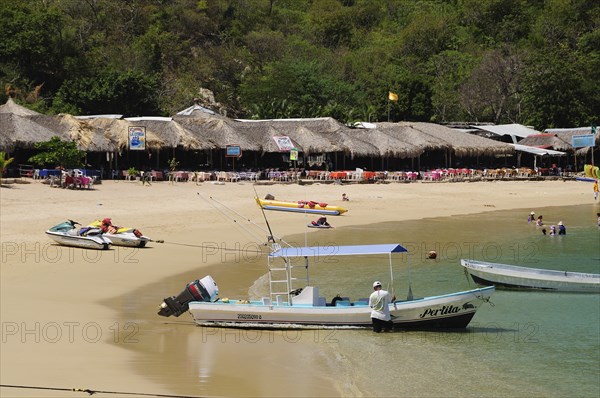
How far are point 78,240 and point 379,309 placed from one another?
9622mm

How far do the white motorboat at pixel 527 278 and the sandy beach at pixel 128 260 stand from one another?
17.9 feet

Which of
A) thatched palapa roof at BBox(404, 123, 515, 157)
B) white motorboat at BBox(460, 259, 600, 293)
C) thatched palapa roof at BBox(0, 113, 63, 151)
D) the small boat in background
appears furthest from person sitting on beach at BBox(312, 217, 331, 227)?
thatched palapa roof at BBox(404, 123, 515, 157)

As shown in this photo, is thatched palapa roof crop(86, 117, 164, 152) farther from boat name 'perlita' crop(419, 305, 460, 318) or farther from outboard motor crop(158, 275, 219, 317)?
boat name 'perlita' crop(419, 305, 460, 318)

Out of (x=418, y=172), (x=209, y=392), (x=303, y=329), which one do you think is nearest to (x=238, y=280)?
(x=303, y=329)

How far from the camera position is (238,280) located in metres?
20.9

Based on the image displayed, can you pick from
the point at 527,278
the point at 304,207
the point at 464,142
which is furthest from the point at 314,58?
the point at 527,278

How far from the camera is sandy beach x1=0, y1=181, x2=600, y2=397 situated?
1278 cm

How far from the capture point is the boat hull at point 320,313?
643 inches

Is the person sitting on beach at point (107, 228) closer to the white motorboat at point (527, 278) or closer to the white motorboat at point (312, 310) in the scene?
the white motorboat at point (312, 310)

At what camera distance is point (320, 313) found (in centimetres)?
1639

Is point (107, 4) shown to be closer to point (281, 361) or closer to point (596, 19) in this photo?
point (596, 19)

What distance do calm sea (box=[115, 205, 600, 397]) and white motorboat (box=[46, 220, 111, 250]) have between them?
10.4ft

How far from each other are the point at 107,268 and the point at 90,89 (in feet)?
119

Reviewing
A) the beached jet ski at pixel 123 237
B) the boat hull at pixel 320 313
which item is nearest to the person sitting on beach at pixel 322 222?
the beached jet ski at pixel 123 237
